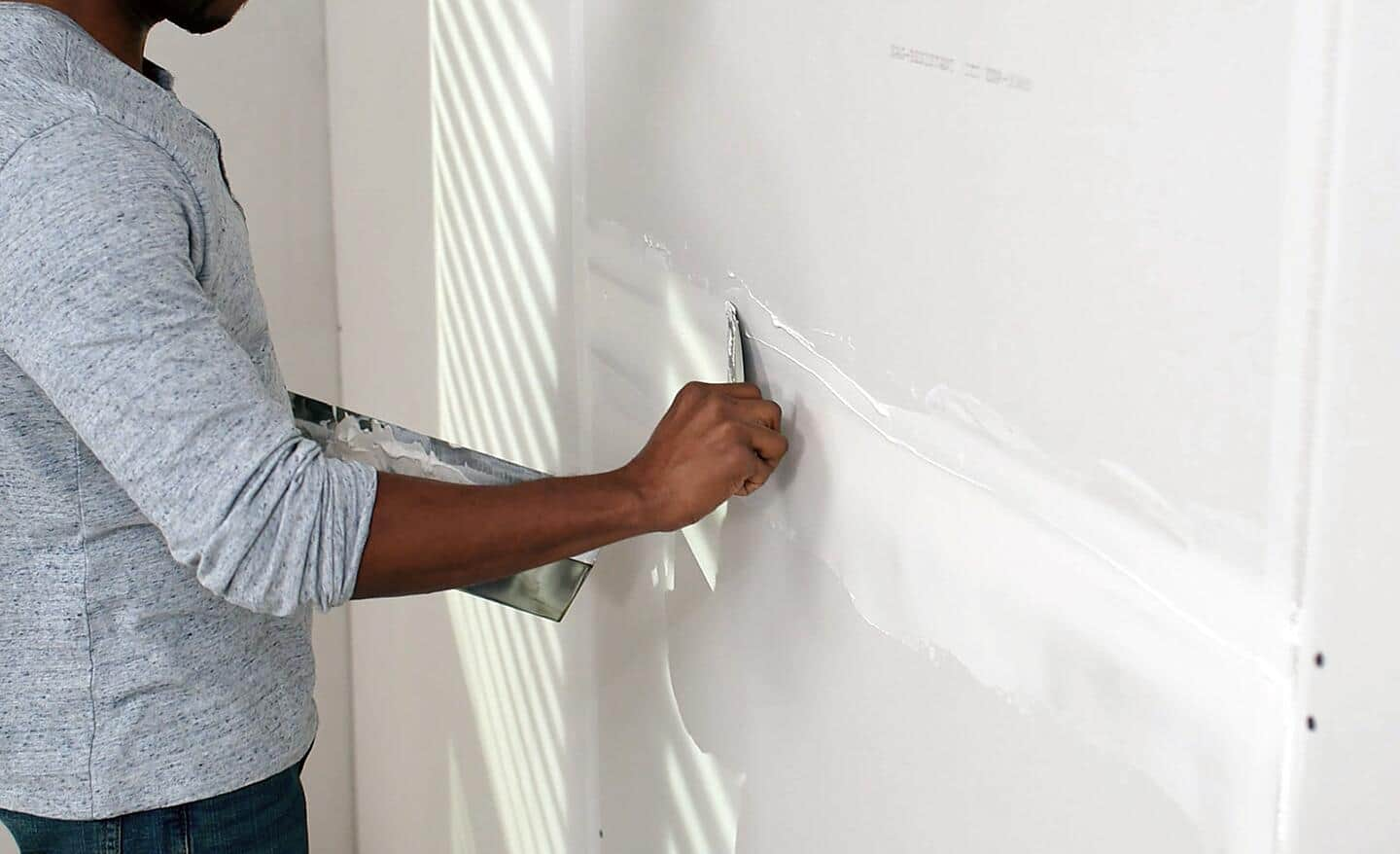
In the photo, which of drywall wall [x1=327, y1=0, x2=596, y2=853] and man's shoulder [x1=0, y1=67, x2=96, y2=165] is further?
→ drywall wall [x1=327, y1=0, x2=596, y2=853]

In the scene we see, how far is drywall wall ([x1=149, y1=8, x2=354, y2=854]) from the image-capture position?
2066 mm

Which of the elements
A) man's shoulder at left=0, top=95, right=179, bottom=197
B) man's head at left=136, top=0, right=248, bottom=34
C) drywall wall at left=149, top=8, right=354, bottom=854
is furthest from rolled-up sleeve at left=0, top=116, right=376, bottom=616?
drywall wall at left=149, top=8, right=354, bottom=854

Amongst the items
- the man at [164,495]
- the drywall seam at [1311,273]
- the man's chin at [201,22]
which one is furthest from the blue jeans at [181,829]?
the drywall seam at [1311,273]

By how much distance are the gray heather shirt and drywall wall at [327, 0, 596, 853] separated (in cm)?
40

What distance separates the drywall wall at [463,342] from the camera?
1418 millimetres

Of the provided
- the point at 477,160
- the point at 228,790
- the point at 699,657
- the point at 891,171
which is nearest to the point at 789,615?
the point at 699,657

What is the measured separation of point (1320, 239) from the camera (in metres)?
0.49

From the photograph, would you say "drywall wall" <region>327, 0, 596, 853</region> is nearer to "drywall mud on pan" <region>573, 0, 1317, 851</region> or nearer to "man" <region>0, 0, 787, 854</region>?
"drywall mud on pan" <region>573, 0, 1317, 851</region>

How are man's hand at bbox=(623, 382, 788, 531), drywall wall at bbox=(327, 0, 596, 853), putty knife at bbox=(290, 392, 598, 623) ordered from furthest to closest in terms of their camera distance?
drywall wall at bbox=(327, 0, 596, 853)
putty knife at bbox=(290, 392, 598, 623)
man's hand at bbox=(623, 382, 788, 531)

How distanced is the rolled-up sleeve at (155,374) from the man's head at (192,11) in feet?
0.61

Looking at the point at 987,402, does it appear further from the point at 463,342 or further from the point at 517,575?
the point at 463,342

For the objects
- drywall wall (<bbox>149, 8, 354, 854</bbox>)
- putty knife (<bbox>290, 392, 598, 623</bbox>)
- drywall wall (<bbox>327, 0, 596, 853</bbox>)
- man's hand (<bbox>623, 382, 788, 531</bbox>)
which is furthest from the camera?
drywall wall (<bbox>149, 8, 354, 854</bbox>)

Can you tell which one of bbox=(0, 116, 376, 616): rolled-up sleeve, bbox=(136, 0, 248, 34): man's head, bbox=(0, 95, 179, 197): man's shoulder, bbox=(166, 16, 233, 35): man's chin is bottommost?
bbox=(0, 116, 376, 616): rolled-up sleeve

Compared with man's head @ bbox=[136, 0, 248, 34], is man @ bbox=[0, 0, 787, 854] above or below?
below
